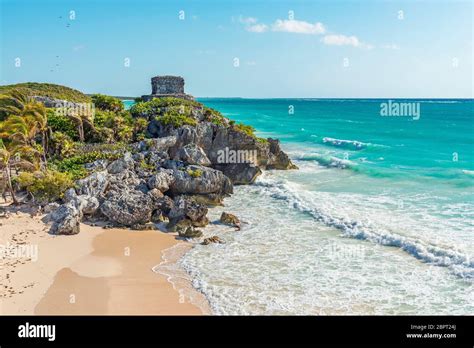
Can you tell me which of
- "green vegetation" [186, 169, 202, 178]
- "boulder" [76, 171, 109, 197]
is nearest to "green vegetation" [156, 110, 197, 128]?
"green vegetation" [186, 169, 202, 178]

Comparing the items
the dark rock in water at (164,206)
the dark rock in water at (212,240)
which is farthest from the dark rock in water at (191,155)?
the dark rock in water at (212,240)

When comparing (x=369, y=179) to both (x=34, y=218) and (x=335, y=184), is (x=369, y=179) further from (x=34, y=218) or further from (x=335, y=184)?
(x=34, y=218)

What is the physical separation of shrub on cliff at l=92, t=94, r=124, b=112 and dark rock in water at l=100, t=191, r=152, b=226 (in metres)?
21.0

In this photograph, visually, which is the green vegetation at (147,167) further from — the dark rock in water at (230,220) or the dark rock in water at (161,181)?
the dark rock in water at (230,220)

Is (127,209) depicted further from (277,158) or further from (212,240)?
(277,158)

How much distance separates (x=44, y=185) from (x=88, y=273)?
8594mm

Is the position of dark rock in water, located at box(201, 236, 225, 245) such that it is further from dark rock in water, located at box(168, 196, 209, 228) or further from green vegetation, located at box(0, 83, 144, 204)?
green vegetation, located at box(0, 83, 144, 204)

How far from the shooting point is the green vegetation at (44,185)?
76.8 feet

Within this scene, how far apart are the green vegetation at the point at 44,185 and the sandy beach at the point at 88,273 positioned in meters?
1.44

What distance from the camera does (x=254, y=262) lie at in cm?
1822

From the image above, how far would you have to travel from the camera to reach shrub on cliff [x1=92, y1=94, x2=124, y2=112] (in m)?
42.4

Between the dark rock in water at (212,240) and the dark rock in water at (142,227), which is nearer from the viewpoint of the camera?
the dark rock in water at (212,240)

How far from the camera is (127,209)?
75.0ft
